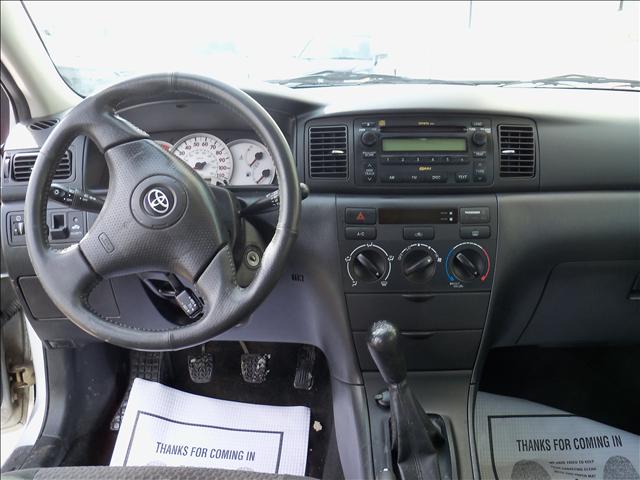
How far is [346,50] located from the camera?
1567 mm

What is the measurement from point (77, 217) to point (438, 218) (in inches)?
35.4

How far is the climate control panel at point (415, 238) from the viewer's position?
1339mm

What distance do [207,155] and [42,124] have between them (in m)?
0.44

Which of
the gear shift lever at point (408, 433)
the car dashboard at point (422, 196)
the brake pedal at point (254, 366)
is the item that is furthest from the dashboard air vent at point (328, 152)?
the brake pedal at point (254, 366)

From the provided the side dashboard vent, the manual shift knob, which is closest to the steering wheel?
the manual shift knob

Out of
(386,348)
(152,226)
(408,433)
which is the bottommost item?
(408,433)

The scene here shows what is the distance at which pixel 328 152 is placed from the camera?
4.47 ft

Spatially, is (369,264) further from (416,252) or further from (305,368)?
(305,368)

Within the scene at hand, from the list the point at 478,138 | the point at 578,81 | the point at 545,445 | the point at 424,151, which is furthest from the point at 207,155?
the point at 545,445

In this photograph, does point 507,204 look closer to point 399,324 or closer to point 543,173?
point 543,173

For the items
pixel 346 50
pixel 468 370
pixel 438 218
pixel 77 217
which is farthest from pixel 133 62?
pixel 468 370

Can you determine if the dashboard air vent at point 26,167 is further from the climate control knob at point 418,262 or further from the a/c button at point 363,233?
the climate control knob at point 418,262

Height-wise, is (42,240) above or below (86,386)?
above

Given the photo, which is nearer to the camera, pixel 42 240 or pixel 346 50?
pixel 42 240
